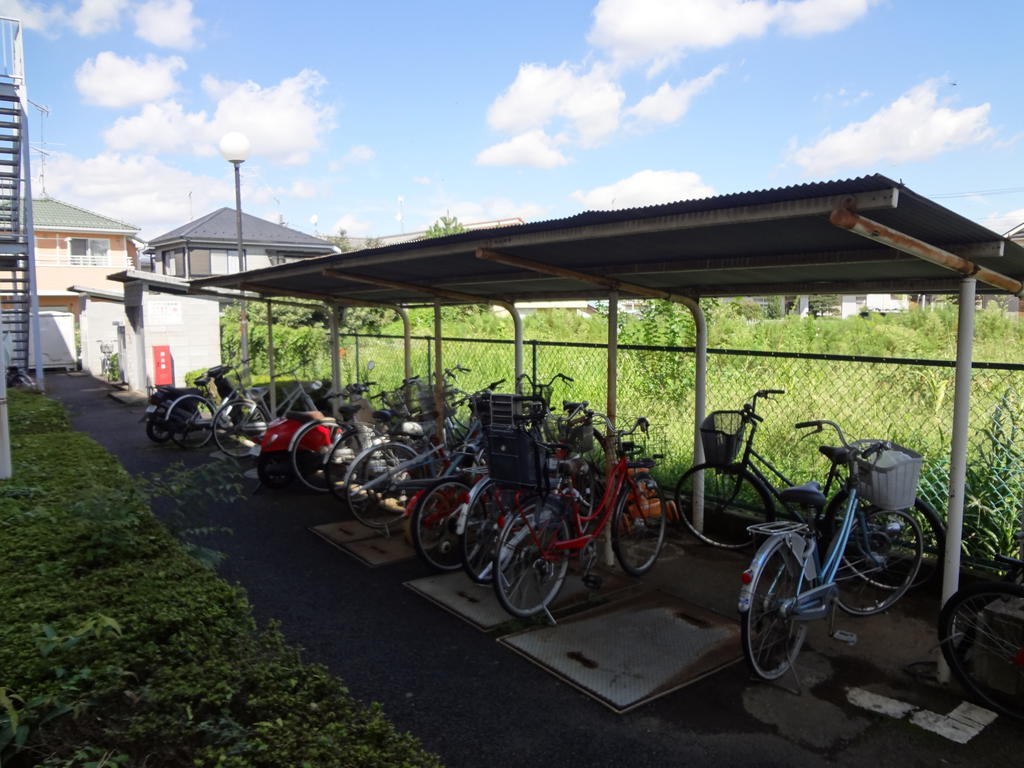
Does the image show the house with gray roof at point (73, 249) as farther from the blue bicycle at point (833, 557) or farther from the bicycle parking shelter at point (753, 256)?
the blue bicycle at point (833, 557)

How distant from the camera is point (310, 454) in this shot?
23.3ft

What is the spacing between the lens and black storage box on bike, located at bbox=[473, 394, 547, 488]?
4.21 metres

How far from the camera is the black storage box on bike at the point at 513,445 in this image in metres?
4.21

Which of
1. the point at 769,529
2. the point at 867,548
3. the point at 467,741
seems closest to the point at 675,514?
the point at 867,548

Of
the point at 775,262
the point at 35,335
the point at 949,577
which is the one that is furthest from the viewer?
the point at 35,335

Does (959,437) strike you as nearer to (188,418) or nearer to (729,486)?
(729,486)

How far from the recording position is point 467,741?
2.94 m

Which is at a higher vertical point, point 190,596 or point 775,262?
point 775,262

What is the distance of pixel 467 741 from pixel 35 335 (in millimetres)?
12449

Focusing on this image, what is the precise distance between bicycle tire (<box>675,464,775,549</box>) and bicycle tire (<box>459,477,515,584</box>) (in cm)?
148

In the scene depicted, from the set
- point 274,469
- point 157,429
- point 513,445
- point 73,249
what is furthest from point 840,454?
point 73,249

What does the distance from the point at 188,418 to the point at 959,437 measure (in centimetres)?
889

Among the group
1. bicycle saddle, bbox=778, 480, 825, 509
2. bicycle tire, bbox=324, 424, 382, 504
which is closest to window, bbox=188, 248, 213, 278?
bicycle tire, bbox=324, 424, 382, 504

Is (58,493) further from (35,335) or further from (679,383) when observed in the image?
(35,335)
